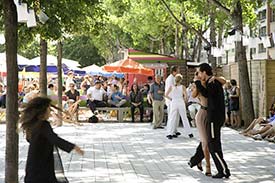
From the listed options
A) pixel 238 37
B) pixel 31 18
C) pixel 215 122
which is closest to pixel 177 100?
pixel 238 37

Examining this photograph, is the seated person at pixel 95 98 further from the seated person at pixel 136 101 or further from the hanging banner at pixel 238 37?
the hanging banner at pixel 238 37

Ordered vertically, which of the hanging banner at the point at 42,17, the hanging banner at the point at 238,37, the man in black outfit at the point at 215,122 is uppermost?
the hanging banner at the point at 238,37

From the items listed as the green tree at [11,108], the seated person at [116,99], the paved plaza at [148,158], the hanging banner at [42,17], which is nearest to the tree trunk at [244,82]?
the paved plaza at [148,158]

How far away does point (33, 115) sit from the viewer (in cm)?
603

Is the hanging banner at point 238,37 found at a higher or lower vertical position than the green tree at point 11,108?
higher

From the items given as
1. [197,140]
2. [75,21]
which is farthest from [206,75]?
[197,140]

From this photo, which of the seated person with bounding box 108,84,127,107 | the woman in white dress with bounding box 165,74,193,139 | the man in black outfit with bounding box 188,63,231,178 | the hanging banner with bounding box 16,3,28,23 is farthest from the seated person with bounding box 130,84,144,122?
the hanging banner with bounding box 16,3,28,23

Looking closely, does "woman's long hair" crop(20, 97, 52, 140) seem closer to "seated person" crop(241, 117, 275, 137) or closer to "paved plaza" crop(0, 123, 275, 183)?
"paved plaza" crop(0, 123, 275, 183)

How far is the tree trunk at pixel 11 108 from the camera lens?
764 centimetres

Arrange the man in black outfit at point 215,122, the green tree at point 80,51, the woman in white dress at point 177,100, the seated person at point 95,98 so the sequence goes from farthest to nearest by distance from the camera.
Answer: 1. the green tree at point 80,51
2. the seated person at point 95,98
3. the woman in white dress at point 177,100
4. the man in black outfit at point 215,122

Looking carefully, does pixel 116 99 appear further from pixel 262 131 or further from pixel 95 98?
pixel 262 131

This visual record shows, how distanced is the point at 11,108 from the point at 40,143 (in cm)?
180

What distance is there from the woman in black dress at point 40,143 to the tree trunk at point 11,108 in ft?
5.26

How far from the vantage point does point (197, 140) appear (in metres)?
16.1
